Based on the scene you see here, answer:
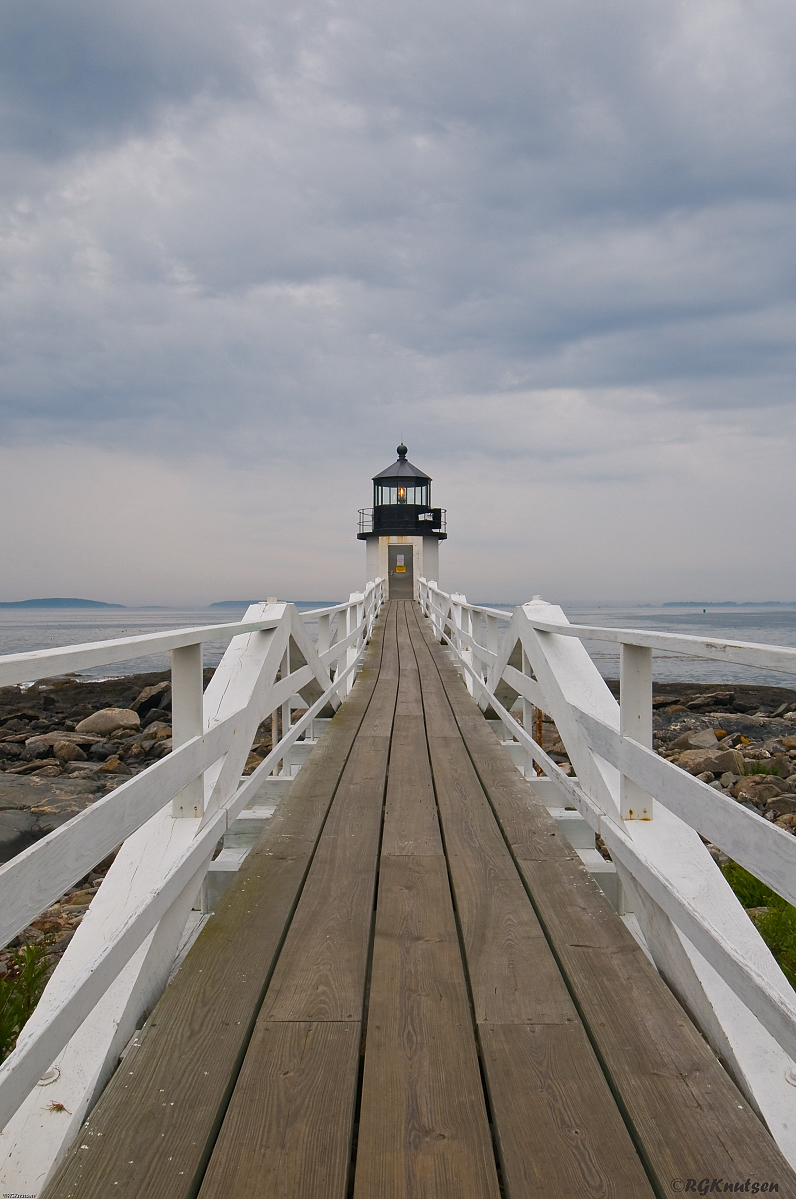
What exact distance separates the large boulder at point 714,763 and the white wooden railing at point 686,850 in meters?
6.96

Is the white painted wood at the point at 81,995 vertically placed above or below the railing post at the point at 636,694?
below

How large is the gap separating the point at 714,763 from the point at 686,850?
807 centimetres

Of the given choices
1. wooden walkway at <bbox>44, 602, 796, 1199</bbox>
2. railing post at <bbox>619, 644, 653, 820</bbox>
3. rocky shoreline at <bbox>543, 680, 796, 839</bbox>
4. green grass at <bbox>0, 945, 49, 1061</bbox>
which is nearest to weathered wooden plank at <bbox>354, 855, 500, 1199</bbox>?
wooden walkway at <bbox>44, 602, 796, 1199</bbox>

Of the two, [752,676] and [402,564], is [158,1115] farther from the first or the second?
[752,676]

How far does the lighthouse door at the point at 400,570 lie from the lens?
1092 inches

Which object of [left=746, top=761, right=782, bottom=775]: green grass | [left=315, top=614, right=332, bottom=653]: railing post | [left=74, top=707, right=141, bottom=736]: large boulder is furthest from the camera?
[left=74, top=707, right=141, bottom=736]: large boulder

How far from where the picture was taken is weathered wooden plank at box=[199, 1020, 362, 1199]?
1306mm

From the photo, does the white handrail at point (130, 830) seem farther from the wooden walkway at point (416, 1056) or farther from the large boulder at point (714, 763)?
the large boulder at point (714, 763)

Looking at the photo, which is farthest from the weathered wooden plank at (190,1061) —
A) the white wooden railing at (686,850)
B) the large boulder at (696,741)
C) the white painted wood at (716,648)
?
the large boulder at (696,741)

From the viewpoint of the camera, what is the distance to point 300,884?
2.62 metres

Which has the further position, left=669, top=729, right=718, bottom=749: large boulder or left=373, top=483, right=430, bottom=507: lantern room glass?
Answer: left=373, top=483, right=430, bottom=507: lantern room glass

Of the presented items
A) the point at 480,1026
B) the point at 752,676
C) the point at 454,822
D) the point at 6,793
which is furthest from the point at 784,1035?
the point at 752,676

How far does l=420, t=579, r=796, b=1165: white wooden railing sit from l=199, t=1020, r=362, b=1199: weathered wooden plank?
86cm

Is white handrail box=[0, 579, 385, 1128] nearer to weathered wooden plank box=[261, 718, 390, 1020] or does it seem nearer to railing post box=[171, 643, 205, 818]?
railing post box=[171, 643, 205, 818]
